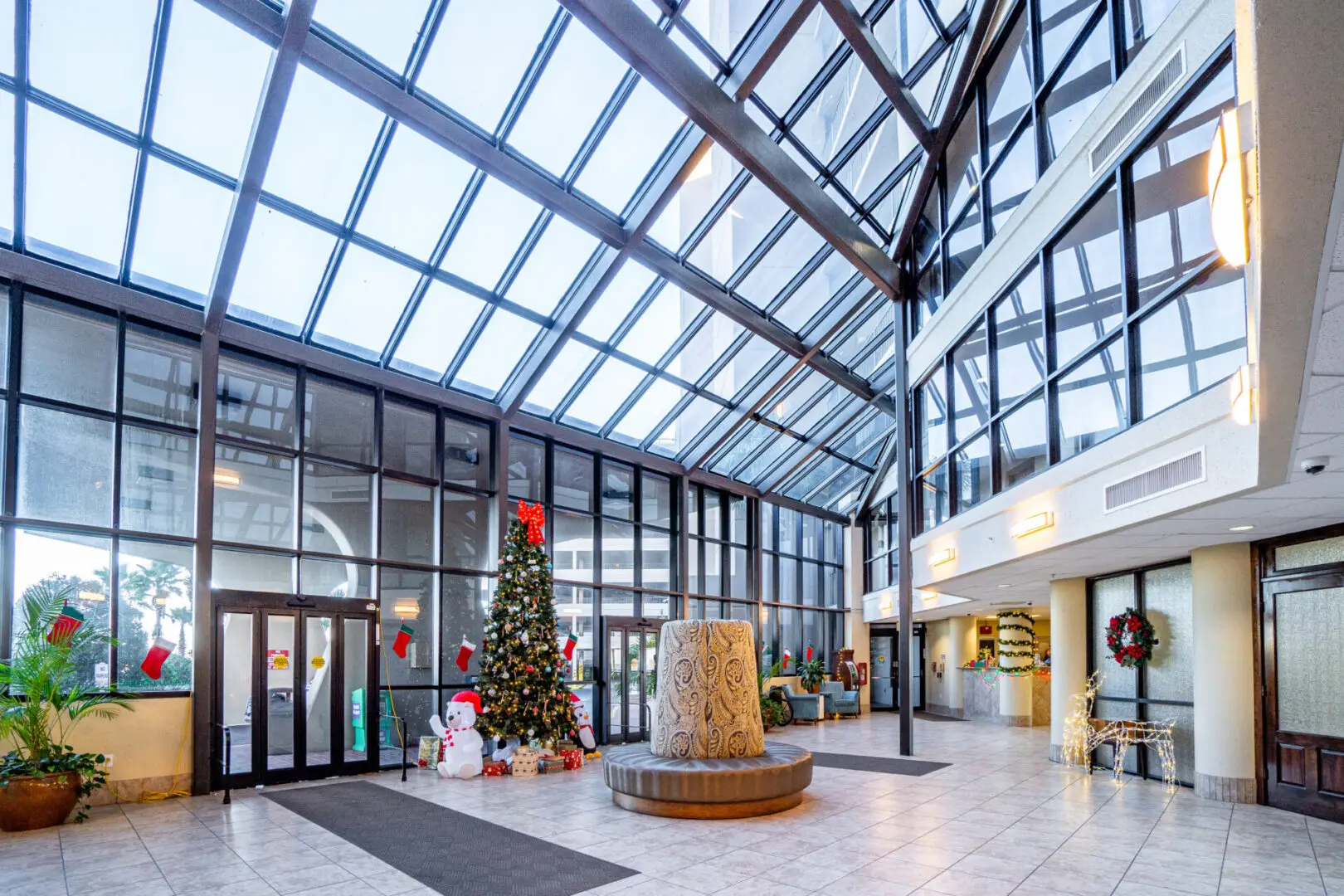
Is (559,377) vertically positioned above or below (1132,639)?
above

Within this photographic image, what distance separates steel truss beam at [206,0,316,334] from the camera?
7.90 m

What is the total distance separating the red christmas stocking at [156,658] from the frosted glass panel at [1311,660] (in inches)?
448

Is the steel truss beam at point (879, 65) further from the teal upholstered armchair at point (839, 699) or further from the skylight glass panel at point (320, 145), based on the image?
the teal upholstered armchair at point (839, 699)

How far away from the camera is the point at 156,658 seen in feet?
31.8

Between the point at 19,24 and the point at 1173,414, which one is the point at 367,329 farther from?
the point at 1173,414

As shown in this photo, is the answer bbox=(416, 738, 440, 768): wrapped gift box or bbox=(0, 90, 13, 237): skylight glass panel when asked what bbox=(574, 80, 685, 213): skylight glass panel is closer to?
bbox=(0, 90, 13, 237): skylight glass panel

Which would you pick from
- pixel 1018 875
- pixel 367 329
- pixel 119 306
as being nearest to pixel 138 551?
pixel 119 306

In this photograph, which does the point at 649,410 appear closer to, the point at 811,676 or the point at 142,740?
the point at 811,676

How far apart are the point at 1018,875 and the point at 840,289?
10282 mm

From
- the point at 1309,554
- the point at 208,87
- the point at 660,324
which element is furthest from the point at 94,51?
the point at 1309,554

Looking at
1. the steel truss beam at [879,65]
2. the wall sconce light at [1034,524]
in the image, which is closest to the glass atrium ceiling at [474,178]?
the steel truss beam at [879,65]

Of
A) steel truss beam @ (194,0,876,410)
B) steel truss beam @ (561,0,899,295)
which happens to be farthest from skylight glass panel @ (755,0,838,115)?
steel truss beam @ (194,0,876,410)

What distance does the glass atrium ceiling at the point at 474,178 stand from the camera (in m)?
8.49

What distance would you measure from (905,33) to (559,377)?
679 centimetres
